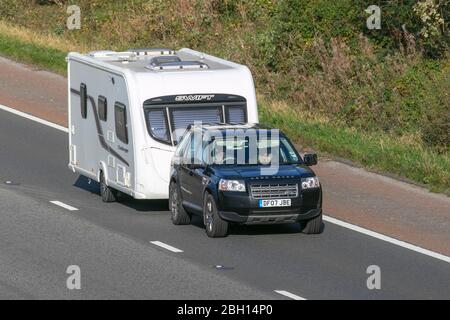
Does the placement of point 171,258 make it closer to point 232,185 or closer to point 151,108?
point 232,185

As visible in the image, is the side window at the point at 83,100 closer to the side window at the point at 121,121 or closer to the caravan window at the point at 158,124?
the side window at the point at 121,121

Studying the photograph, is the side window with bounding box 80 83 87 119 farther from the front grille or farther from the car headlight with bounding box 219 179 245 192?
the front grille

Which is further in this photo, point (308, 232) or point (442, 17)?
point (442, 17)

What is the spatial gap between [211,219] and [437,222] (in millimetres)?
4022

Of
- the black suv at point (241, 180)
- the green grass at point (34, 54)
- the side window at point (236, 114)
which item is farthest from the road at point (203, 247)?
the green grass at point (34, 54)

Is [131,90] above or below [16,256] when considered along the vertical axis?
above

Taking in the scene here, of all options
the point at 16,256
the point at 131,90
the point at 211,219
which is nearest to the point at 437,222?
the point at 211,219

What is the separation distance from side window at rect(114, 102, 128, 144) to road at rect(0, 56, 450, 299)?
1.31 meters

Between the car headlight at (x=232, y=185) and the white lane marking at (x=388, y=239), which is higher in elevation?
the car headlight at (x=232, y=185)

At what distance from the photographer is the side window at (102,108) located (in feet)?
85.5

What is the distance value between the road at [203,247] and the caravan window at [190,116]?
1532mm

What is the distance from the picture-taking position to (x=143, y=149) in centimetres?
2467

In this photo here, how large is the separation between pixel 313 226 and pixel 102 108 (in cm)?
525
